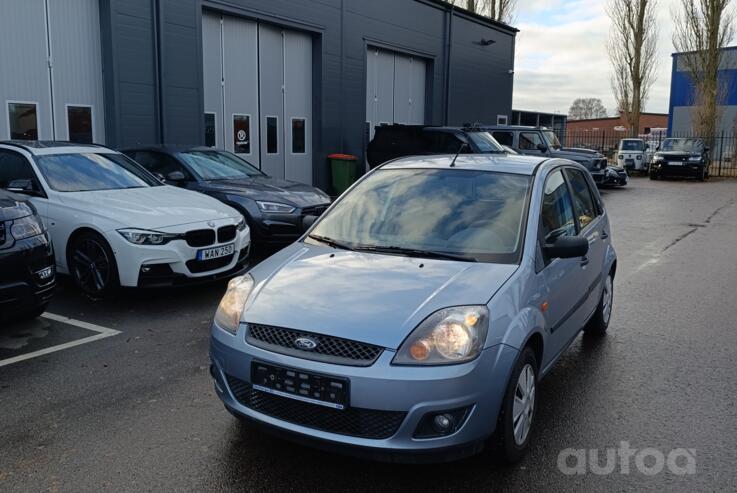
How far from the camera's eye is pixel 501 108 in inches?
1104

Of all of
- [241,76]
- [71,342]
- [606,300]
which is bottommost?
[71,342]

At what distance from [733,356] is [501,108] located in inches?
940

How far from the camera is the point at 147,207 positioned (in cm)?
690

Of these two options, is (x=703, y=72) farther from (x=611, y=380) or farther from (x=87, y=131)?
(x=611, y=380)

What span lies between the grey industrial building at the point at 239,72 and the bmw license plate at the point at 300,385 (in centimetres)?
993

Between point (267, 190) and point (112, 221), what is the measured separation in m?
2.98

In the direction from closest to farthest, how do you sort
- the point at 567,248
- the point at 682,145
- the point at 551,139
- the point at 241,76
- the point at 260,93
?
the point at 567,248 → the point at 241,76 → the point at 260,93 → the point at 551,139 → the point at 682,145

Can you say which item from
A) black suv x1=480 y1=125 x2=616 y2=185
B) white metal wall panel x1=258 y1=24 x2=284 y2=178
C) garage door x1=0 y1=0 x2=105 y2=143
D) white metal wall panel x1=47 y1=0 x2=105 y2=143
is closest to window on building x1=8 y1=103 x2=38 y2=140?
garage door x1=0 y1=0 x2=105 y2=143

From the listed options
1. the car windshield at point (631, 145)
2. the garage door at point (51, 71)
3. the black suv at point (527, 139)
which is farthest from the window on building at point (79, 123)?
the car windshield at point (631, 145)

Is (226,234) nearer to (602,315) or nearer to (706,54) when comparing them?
(602,315)

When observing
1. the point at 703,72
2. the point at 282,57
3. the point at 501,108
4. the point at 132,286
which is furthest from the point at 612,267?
the point at 703,72

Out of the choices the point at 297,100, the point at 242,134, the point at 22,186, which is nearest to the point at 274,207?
the point at 22,186

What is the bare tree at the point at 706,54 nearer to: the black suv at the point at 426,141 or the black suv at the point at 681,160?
the black suv at the point at 681,160

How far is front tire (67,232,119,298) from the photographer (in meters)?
6.54
